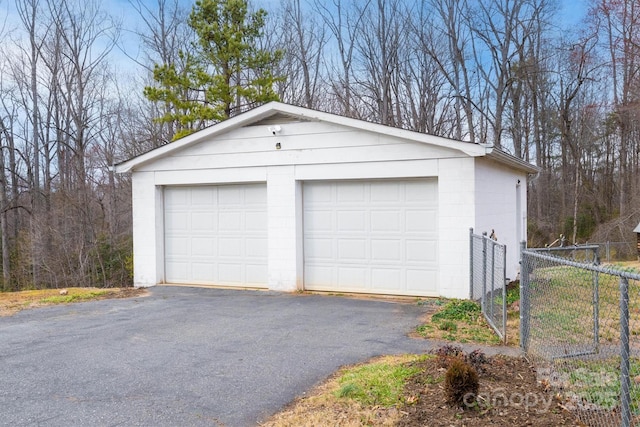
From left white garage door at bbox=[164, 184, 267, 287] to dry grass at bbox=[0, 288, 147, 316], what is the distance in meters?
1.19

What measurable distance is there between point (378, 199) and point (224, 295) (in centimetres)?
352

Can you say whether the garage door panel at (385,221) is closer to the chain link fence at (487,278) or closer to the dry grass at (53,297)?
the chain link fence at (487,278)

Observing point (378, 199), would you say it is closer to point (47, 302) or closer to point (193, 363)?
point (193, 363)

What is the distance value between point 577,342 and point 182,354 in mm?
4323

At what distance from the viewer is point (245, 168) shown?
34.6 ft

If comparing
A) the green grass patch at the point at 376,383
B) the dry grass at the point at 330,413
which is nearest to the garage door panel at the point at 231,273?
the green grass patch at the point at 376,383

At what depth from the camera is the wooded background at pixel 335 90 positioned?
22.8 meters

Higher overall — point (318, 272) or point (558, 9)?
point (558, 9)

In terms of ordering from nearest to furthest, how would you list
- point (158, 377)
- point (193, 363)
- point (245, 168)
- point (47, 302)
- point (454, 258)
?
point (158, 377) < point (193, 363) < point (454, 258) < point (47, 302) < point (245, 168)

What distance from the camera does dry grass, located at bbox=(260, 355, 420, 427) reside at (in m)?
3.74

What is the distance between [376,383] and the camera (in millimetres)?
4414

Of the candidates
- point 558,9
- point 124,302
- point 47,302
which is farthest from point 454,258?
point 558,9

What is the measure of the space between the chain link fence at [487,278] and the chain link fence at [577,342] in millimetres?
742

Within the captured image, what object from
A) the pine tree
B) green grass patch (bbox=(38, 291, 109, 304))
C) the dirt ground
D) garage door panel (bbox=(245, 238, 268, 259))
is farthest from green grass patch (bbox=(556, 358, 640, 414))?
the pine tree
